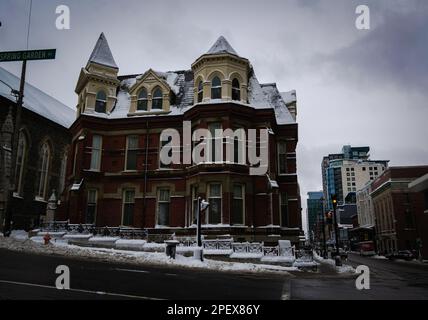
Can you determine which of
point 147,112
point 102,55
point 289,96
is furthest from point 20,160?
point 289,96

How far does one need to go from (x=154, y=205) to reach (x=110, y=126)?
6994 millimetres

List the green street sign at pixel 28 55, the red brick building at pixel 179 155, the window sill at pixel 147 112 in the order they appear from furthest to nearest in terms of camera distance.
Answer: the window sill at pixel 147 112, the red brick building at pixel 179 155, the green street sign at pixel 28 55

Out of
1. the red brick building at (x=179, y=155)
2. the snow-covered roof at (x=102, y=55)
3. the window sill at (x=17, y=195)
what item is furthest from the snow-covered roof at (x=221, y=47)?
A: the window sill at (x=17, y=195)

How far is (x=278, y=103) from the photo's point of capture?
30.2 m

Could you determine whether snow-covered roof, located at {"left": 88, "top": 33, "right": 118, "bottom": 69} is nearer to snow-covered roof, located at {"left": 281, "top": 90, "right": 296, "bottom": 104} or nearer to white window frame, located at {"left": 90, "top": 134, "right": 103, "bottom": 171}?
white window frame, located at {"left": 90, "top": 134, "right": 103, "bottom": 171}

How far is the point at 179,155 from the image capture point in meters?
26.2

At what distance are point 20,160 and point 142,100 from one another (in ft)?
57.1

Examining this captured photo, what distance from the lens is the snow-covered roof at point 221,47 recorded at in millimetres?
25809

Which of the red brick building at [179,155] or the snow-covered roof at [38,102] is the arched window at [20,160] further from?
the red brick building at [179,155]

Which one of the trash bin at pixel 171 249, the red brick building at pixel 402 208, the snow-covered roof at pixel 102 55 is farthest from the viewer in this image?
the red brick building at pixel 402 208

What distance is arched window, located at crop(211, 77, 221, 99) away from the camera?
25.6 metres

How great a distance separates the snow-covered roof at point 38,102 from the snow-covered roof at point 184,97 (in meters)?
14.1
